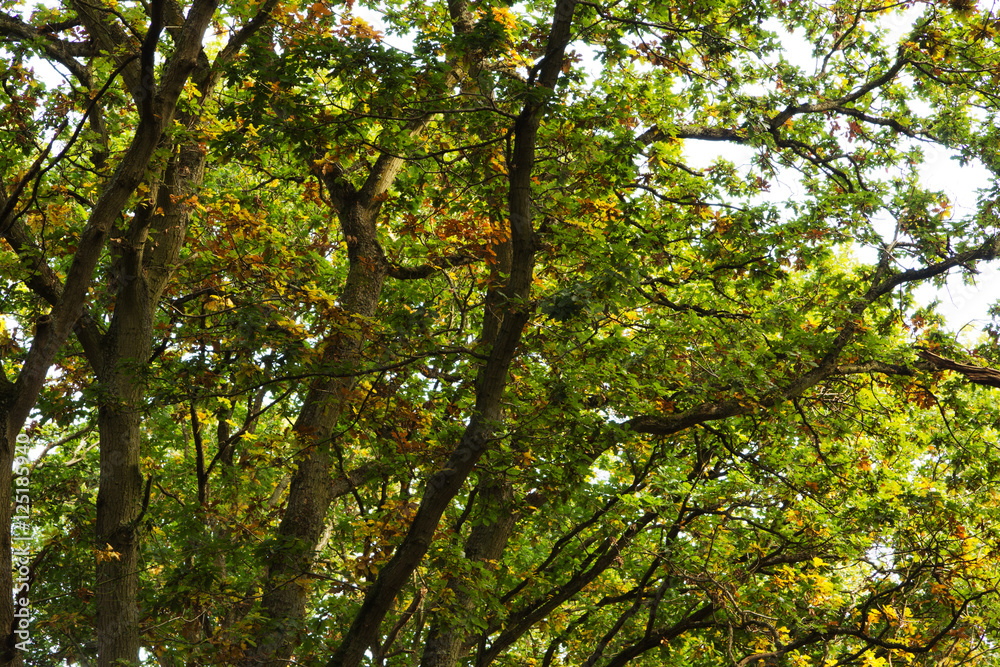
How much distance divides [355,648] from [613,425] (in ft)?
8.50

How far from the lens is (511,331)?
554 cm

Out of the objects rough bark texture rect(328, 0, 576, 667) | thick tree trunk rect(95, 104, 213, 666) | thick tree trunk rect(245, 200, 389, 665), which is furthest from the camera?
thick tree trunk rect(245, 200, 389, 665)

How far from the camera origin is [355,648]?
17.6 feet

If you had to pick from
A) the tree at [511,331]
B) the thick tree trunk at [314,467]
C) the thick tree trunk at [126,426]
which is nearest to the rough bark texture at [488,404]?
the tree at [511,331]

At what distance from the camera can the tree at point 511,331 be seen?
597 cm

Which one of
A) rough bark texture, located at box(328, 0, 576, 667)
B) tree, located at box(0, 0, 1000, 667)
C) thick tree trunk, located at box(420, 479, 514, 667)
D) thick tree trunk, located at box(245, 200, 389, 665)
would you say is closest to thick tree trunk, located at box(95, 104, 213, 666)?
tree, located at box(0, 0, 1000, 667)

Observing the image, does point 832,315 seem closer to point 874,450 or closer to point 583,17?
point 874,450

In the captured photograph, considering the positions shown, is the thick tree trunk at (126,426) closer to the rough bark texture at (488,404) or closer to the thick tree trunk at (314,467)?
the thick tree trunk at (314,467)

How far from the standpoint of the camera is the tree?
5.97 metres

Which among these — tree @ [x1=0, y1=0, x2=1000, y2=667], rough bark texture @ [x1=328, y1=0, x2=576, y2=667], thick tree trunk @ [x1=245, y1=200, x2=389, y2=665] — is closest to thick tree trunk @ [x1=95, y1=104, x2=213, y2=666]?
tree @ [x1=0, y1=0, x2=1000, y2=667]

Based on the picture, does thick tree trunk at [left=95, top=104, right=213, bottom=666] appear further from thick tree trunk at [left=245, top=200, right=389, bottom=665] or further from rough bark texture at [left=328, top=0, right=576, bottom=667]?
rough bark texture at [left=328, top=0, right=576, bottom=667]

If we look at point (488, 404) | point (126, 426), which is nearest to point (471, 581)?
point (488, 404)

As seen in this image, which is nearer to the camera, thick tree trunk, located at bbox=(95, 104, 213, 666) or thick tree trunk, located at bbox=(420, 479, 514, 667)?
thick tree trunk, located at bbox=(420, 479, 514, 667)

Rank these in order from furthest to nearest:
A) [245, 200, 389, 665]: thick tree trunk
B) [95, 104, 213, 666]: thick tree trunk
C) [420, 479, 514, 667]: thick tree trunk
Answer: [245, 200, 389, 665]: thick tree trunk < [95, 104, 213, 666]: thick tree trunk < [420, 479, 514, 667]: thick tree trunk
